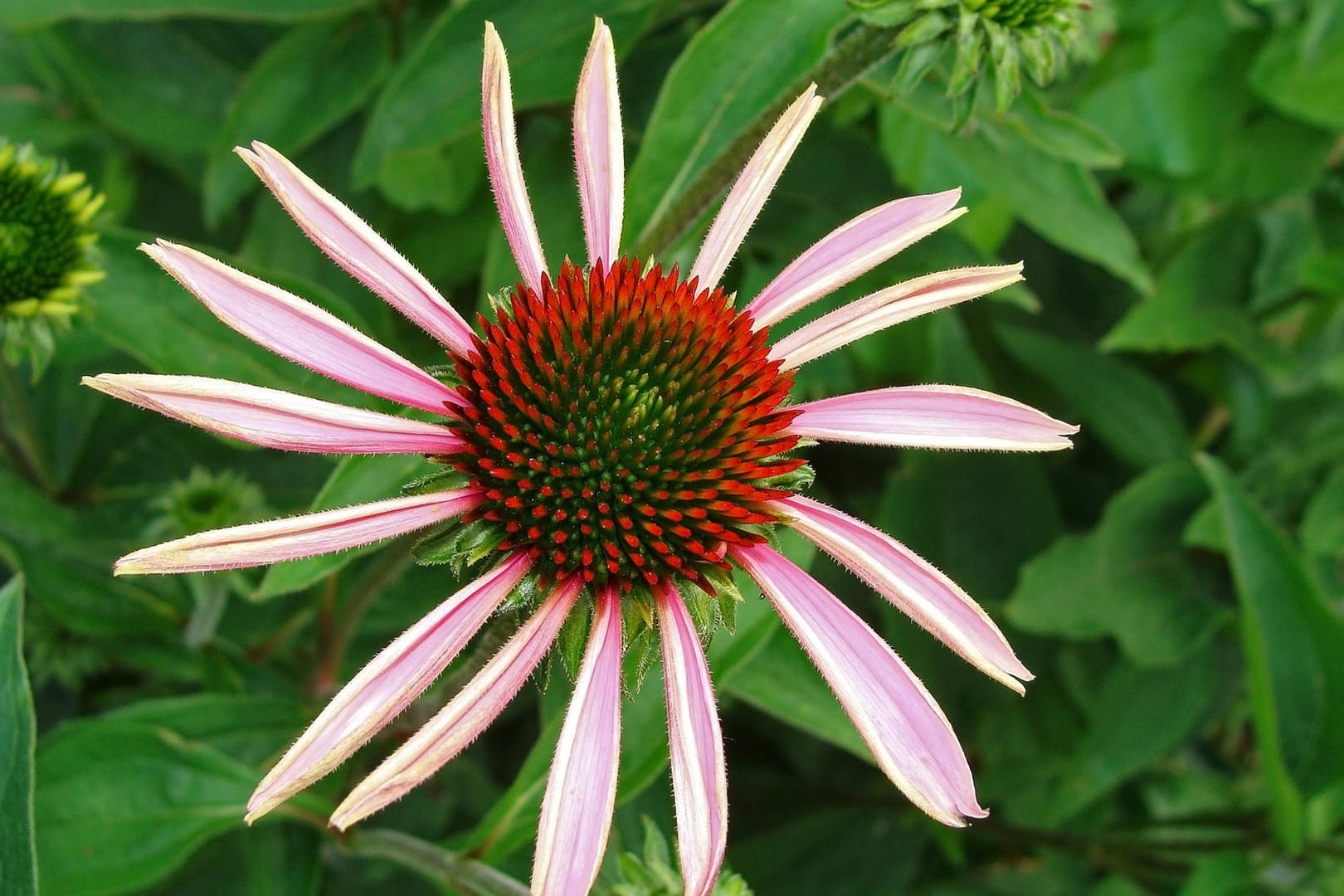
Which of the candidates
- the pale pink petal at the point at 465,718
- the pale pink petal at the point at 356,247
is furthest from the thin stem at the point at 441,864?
the pale pink petal at the point at 356,247

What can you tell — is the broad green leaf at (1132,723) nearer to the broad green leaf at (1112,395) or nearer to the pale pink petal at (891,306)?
the broad green leaf at (1112,395)

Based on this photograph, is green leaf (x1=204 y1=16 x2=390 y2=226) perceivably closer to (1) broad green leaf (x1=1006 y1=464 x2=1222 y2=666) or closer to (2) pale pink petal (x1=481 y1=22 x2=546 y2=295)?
(2) pale pink petal (x1=481 y1=22 x2=546 y2=295)

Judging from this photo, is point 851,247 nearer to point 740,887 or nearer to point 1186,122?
point 740,887

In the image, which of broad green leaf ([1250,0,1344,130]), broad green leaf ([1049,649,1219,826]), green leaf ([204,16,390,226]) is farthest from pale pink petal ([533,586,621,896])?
broad green leaf ([1250,0,1344,130])

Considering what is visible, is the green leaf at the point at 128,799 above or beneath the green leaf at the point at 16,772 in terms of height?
beneath

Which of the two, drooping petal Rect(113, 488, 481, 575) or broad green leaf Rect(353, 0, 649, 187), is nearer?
drooping petal Rect(113, 488, 481, 575)

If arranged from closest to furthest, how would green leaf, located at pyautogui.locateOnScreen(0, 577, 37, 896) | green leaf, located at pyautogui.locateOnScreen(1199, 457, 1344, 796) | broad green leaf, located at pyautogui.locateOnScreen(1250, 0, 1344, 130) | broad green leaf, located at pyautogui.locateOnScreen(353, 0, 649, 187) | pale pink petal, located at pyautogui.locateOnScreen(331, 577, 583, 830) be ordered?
pale pink petal, located at pyautogui.locateOnScreen(331, 577, 583, 830), green leaf, located at pyautogui.locateOnScreen(0, 577, 37, 896), broad green leaf, located at pyautogui.locateOnScreen(353, 0, 649, 187), green leaf, located at pyautogui.locateOnScreen(1199, 457, 1344, 796), broad green leaf, located at pyautogui.locateOnScreen(1250, 0, 1344, 130)
